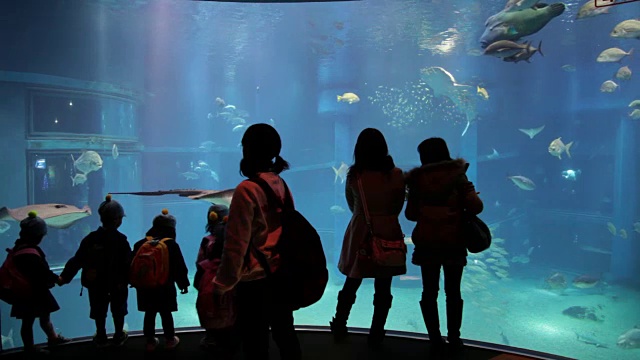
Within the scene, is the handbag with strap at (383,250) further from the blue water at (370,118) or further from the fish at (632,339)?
the fish at (632,339)

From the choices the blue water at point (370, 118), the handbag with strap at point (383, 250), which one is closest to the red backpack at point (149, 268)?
the handbag with strap at point (383, 250)

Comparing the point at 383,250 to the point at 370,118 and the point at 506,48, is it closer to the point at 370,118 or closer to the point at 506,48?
the point at 506,48

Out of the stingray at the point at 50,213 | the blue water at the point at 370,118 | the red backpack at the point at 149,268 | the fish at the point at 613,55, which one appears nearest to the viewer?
the red backpack at the point at 149,268

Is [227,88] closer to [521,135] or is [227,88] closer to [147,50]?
[147,50]

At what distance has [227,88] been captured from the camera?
3925 centimetres

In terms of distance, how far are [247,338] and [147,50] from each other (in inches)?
1189

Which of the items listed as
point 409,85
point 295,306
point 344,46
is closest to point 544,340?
point 295,306

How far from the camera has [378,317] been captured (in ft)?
9.91

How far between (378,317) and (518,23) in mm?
4699

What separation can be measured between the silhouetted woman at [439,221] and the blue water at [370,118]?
419 inches

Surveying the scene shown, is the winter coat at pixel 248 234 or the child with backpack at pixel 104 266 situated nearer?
Answer: the winter coat at pixel 248 234

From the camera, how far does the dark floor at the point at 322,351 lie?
288 centimetres

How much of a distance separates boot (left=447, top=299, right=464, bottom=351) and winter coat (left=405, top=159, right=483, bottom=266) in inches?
12.0

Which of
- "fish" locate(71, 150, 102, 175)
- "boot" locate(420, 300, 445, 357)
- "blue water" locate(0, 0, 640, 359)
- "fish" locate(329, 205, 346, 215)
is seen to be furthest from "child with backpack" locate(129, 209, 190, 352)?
"fish" locate(329, 205, 346, 215)
